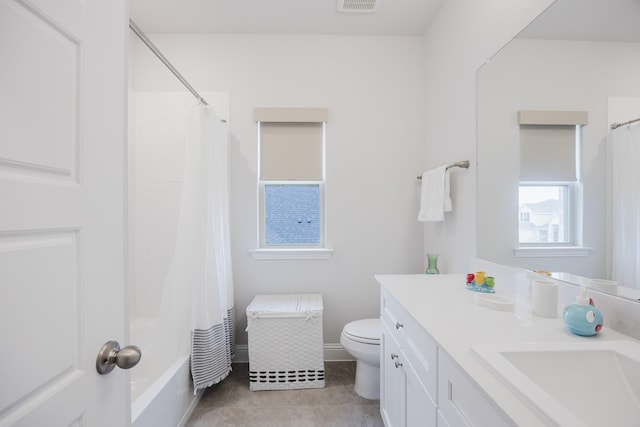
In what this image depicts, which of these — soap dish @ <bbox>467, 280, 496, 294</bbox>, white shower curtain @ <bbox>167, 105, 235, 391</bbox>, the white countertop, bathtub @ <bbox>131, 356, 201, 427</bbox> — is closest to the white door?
bathtub @ <bbox>131, 356, 201, 427</bbox>

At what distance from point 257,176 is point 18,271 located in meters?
1.94

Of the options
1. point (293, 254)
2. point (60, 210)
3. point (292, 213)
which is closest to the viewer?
point (60, 210)

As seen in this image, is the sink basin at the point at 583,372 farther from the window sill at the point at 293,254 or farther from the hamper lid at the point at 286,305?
the window sill at the point at 293,254

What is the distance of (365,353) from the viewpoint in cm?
176

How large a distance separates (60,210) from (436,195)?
1.92 meters

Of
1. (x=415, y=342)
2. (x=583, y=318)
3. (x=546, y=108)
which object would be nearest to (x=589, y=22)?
(x=546, y=108)

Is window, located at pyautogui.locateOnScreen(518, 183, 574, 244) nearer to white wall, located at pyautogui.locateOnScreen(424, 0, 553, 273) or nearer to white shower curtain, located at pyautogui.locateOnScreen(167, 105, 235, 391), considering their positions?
white wall, located at pyautogui.locateOnScreen(424, 0, 553, 273)

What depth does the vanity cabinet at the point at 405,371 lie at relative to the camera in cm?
95

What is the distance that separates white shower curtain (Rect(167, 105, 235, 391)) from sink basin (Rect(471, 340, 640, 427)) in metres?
1.52

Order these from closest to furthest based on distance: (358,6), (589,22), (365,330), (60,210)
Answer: (60,210)
(589,22)
(365,330)
(358,6)

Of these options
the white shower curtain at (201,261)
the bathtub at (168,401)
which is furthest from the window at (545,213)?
the bathtub at (168,401)

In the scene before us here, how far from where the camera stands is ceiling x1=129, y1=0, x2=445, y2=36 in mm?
1999

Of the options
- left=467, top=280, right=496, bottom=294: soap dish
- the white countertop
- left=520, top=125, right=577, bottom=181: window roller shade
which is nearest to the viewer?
the white countertop

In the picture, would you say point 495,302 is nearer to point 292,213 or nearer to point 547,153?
point 547,153
